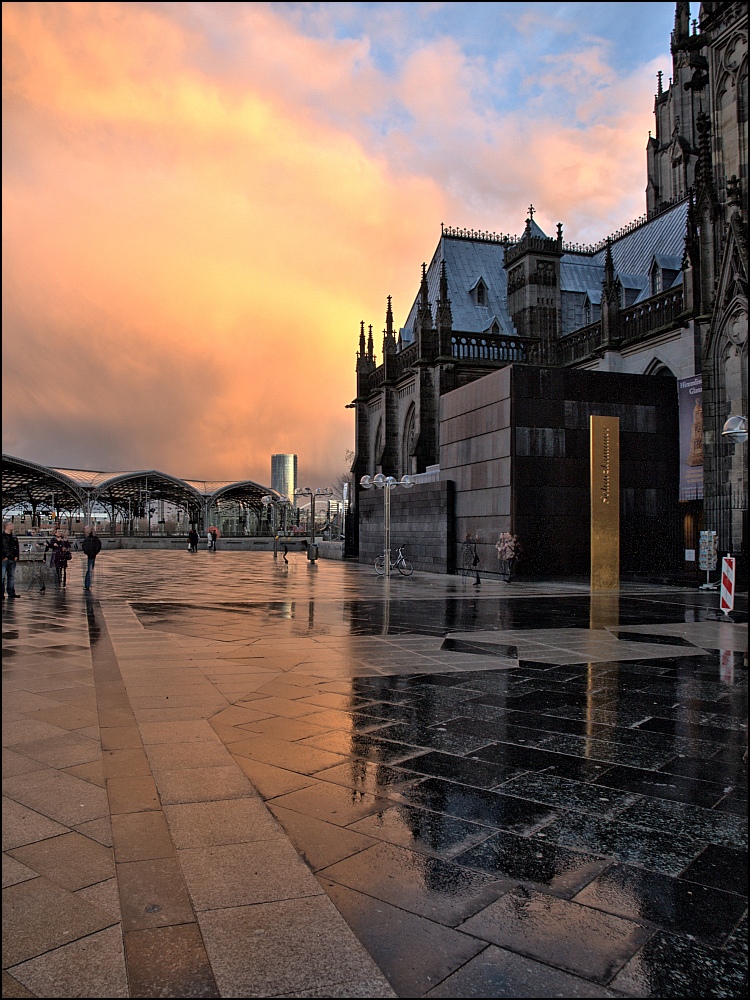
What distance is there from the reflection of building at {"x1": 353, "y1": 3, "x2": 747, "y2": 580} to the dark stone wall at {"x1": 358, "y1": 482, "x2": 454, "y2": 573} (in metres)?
2.74

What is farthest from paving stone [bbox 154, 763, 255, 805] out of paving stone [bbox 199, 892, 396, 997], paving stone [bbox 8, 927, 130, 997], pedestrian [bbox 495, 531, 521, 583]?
pedestrian [bbox 495, 531, 521, 583]

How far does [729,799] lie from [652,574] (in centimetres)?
2187

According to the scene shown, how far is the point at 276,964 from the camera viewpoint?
2654 mm

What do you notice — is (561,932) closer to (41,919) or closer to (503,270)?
(41,919)

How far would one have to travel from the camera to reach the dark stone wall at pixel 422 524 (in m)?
27.8

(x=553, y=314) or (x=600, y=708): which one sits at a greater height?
(x=553, y=314)

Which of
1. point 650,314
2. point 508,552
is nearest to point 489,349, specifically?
point 650,314

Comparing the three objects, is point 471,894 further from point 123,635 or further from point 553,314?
point 553,314

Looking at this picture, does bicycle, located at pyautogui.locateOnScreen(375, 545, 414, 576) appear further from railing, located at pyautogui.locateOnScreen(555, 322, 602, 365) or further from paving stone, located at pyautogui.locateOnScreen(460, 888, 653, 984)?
paving stone, located at pyautogui.locateOnScreen(460, 888, 653, 984)

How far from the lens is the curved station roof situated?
66.1 metres

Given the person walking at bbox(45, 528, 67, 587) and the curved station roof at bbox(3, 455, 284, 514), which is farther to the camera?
the curved station roof at bbox(3, 455, 284, 514)

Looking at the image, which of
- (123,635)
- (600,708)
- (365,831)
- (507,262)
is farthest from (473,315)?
(365,831)

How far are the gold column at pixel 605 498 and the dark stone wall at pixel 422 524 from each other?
19.1ft

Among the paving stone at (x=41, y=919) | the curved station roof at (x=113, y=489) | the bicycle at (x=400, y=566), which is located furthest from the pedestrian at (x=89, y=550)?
the curved station roof at (x=113, y=489)
